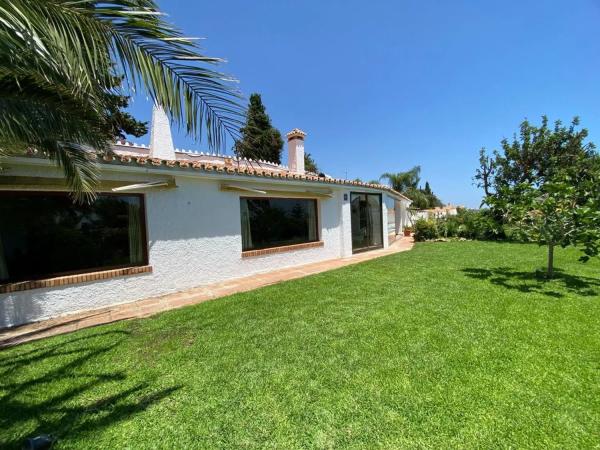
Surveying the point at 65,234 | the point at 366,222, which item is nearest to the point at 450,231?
the point at 366,222

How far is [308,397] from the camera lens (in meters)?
3.75

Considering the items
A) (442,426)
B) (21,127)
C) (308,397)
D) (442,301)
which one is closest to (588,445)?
(442,426)

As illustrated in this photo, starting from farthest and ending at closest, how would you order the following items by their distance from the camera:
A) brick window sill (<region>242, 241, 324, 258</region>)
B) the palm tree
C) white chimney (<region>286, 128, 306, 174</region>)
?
white chimney (<region>286, 128, 306, 174</region>), brick window sill (<region>242, 241, 324, 258</region>), the palm tree

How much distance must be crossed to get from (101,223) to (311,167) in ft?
140

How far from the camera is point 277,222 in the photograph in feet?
43.0

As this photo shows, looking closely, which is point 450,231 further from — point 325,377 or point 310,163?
point 310,163

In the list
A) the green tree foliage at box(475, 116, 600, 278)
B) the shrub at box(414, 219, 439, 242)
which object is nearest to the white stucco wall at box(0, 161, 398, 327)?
the green tree foliage at box(475, 116, 600, 278)

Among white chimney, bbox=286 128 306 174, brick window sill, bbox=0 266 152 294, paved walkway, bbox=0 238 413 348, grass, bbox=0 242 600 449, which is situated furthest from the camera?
white chimney, bbox=286 128 306 174

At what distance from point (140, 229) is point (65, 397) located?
228 inches

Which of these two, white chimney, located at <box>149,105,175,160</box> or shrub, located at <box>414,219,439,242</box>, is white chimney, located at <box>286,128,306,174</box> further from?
shrub, located at <box>414,219,439,242</box>

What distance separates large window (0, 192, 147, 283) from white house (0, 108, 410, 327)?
2 cm

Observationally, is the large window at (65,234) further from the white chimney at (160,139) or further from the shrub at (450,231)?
the shrub at (450,231)

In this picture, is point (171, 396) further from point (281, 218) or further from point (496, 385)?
point (281, 218)

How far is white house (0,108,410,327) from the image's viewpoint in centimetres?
709
